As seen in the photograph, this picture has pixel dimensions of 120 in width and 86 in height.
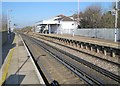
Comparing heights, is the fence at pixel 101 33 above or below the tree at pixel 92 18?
below

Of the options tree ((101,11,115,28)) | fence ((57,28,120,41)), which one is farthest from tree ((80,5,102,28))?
fence ((57,28,120,41))

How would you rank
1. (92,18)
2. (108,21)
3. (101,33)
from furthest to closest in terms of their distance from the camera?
(92,18), (108,21), (101,33)

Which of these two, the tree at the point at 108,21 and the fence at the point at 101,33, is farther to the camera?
the tree at the point at 108,21

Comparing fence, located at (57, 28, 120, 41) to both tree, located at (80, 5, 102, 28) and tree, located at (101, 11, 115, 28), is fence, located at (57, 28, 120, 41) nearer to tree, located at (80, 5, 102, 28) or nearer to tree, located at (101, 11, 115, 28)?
tree, located at (101, 11, 115, 28)

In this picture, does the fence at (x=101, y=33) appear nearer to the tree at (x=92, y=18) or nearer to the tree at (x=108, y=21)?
the tree at (x=108, y=21)

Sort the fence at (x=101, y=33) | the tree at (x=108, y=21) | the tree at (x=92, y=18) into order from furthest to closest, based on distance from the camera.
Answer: the tree at (x=92, y=18), the tree at (x=108, y=21), the fence at (x=101, y=33)

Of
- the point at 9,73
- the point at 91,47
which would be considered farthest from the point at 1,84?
the point at 91,47

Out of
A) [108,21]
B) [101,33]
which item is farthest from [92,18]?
[101,33]

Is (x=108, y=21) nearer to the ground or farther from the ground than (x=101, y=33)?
farther from the ground

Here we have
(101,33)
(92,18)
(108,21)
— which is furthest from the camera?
(92,18)

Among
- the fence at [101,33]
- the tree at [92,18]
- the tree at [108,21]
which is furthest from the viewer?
the tree at [92,18]

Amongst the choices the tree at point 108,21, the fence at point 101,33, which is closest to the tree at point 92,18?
the tree at point 108,21

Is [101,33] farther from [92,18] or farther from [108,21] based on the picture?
[92,18]

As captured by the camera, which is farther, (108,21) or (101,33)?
(108,21)
